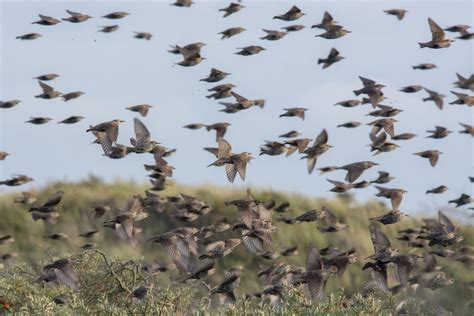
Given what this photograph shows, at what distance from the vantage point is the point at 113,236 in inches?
987

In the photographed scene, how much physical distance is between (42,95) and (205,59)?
148 inches

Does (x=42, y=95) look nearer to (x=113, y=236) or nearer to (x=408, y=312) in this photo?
(x=113, y=236)

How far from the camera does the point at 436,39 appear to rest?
62.4 ft

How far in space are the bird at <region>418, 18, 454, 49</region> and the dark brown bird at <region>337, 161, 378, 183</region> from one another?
3043 mm

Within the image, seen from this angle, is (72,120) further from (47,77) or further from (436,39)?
(436,39)

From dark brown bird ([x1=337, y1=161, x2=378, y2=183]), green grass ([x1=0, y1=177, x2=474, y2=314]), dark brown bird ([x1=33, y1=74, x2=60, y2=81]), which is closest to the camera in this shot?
dark brown bird ([x1=337, y1=161, x2=378, y2=183])

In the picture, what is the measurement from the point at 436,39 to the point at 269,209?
206 inches

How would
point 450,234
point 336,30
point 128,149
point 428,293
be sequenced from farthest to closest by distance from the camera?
point 336,30, point 428,293, point 128,149, point 450,234

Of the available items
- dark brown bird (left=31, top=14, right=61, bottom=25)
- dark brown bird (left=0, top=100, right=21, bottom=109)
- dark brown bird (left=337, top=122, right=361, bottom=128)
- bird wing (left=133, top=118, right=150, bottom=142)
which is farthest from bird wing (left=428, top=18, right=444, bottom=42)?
dark brown bird (left=0, top=100, right=21, bottom=109)

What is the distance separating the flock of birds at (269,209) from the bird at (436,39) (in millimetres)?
20

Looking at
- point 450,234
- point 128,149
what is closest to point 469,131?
point 450,234

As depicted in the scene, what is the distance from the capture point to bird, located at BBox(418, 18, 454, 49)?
19.0 m

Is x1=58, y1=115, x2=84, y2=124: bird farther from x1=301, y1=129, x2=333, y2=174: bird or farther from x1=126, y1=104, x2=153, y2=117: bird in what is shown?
x1=301, y1=129, x2=333, y2=174: bird

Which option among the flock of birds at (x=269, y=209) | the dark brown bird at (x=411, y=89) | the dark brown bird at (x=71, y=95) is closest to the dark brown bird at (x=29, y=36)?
the flock of birds at (x=269, y=209)
